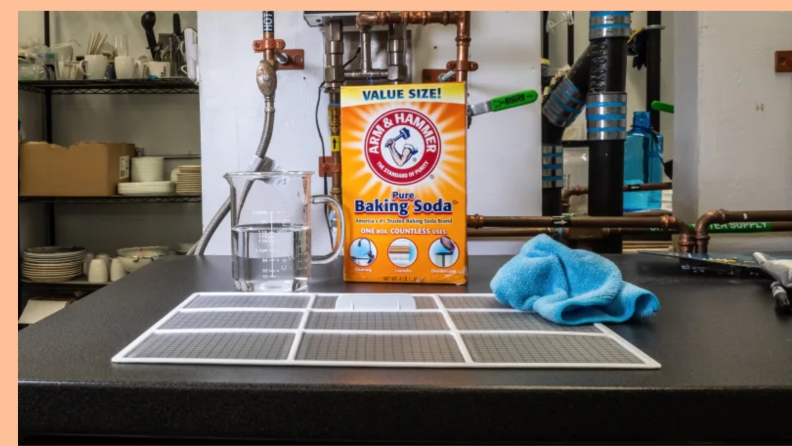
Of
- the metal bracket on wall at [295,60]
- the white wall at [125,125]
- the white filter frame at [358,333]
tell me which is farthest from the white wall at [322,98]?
the white wall at [125,125]

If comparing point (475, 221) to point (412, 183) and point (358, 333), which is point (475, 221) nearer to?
point (412, 183)

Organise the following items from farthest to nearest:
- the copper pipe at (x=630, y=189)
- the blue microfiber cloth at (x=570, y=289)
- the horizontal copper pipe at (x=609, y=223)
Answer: the copper pipe at (x=630, y=189) < the horizontal copper pipe at (x=609, y=223) < the blue microfiber cloth at (x=570, y=289)

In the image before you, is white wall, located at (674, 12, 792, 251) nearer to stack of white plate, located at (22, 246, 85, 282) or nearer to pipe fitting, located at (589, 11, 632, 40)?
pipe fitting, located at (589, 11, 632, 40)

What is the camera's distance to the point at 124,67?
8.27 feet

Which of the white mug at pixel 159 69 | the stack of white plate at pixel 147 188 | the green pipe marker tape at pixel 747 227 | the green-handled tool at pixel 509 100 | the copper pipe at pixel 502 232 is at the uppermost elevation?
the white mug at pixel 159 69

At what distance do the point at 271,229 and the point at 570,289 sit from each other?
34 cm

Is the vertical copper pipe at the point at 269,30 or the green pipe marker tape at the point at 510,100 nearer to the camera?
the green pipe marker tape at the point at 510,100

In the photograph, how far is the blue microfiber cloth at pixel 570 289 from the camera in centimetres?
57

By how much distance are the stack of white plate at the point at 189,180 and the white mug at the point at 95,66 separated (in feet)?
1.61

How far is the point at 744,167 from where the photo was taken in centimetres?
131

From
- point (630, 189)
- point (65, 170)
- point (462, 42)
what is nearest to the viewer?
point (462, 42)

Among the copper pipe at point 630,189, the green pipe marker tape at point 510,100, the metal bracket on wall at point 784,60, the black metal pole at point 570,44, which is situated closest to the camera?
the green pipe marker tape at point 510,100

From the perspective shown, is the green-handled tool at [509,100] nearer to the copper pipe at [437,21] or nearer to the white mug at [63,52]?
the copper pipe at [437,21]

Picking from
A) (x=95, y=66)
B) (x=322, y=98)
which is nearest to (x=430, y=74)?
(x=322, y=98)
